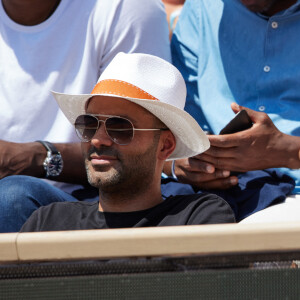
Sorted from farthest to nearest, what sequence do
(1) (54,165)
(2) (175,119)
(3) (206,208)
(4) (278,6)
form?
(4) (278,6), (1) (54,165), (2) (175,119), (3) (206,208)

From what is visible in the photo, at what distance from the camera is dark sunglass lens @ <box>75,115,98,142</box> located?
2.16 metres

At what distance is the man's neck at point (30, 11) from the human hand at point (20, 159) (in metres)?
0.76

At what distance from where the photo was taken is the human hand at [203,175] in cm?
261

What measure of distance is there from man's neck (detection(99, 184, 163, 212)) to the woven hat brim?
0.75 ft

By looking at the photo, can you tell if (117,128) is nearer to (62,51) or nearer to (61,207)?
(61,207)

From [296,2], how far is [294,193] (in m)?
0.94

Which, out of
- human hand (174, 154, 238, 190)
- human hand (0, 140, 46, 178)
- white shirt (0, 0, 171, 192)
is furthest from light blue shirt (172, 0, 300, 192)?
human hand (0, 140, 46, 178)

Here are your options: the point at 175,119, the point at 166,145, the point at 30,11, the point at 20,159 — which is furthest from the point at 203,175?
the point at 30,11

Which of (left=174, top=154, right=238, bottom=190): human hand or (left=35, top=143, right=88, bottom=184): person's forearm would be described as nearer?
(left=174, top=154, right=238, bottom=190): human hand

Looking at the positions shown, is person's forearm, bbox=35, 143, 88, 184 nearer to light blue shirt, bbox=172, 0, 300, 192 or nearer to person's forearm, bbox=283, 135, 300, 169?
light blue shirt, bbox=172, 0, 300, 192

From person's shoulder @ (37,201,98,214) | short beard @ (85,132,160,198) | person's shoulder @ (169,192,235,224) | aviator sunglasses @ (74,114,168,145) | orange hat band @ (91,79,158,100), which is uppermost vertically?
orange hat band @ (91,79,158,100)

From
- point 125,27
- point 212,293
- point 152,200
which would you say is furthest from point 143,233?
point 125,27

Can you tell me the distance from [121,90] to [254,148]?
725mm

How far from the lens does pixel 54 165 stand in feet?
8.84
